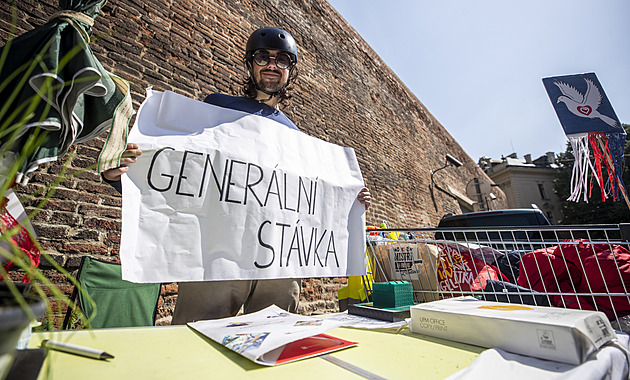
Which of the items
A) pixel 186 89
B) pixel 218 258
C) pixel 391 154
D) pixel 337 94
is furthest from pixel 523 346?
pixel 391 154

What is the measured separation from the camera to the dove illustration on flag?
2738 mm

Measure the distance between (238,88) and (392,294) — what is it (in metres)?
3.30

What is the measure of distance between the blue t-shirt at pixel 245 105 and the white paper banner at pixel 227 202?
149mm

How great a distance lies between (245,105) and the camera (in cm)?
169

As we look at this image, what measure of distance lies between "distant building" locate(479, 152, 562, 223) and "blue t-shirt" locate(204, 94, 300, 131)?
31.0 meters

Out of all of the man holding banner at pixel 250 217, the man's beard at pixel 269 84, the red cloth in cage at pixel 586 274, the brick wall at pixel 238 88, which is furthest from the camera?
the brick wall at pixel 238 88

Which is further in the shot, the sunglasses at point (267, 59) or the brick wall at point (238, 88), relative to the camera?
the brick wall at point (238, 88)

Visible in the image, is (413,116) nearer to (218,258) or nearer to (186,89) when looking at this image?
(186,89)

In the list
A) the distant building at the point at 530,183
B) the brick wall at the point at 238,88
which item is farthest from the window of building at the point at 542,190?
the brick wall at the point at 238,88

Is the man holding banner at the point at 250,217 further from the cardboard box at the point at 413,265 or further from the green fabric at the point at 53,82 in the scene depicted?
the cardboard box at the point at 413,265

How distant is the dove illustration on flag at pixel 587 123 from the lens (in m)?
2.74

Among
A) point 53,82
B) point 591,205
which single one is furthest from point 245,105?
point 591,205

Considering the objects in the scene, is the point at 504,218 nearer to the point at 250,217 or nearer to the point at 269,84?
the point at 269,84

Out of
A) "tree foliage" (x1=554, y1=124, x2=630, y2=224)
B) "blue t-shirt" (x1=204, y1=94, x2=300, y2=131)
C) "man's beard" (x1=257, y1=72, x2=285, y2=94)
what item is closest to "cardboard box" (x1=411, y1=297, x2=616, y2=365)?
"blue t-shirt" (x1=204, y1=94, x2=300, y2=131)
